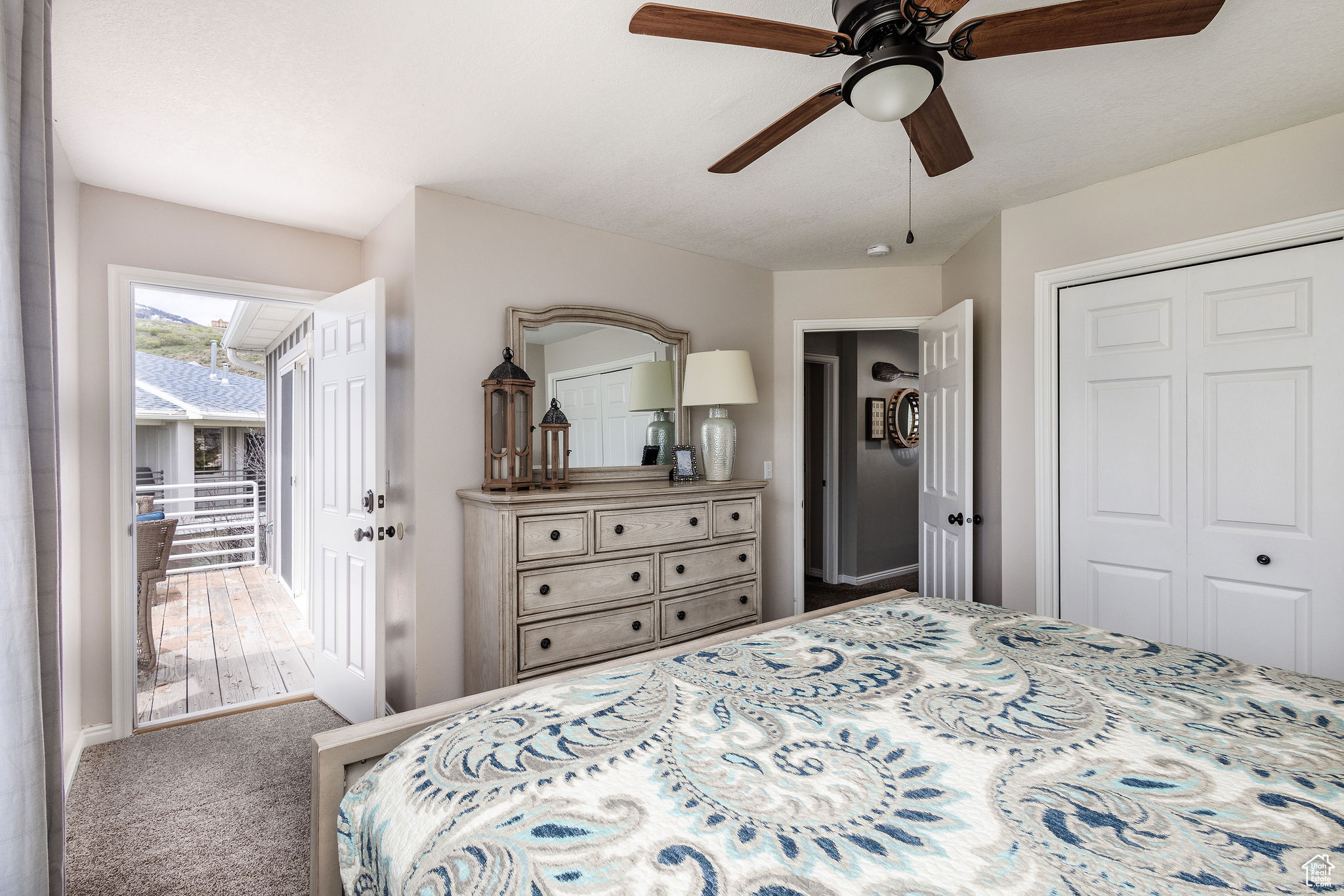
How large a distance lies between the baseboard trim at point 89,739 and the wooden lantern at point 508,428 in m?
1.86

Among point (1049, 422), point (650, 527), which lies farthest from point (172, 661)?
point (1049, 422)

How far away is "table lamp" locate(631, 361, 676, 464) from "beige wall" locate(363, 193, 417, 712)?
112 centimetres

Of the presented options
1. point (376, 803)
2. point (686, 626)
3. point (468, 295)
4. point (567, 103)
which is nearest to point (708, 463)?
point (686, 626)

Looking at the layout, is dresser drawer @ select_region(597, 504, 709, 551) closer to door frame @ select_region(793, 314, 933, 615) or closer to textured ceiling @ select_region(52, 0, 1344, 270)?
door frame @ select_region(793, 314, 933, 615)

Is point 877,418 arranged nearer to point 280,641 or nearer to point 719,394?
point 719,394

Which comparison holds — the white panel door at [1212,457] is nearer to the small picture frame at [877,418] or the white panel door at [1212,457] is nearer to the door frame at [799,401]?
the door frame at [799,401]

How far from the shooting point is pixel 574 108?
6.72 feet

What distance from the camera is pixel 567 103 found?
202 cm

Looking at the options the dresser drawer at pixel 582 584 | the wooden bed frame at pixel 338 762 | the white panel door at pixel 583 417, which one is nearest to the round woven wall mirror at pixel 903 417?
the white panel door at pixel 583 417

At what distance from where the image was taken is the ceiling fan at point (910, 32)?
120cm

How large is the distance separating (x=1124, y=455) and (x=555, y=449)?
8.29 ft

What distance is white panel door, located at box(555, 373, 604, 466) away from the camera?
10.0 feet

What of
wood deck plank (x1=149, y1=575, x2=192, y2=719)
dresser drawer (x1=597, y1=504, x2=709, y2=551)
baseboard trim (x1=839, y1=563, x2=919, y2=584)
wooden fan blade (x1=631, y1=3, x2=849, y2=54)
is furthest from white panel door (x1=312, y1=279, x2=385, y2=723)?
baseboard trim (x1=839, y1=563, x2=919, y2=584)

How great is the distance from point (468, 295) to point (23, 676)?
215 centimetres
